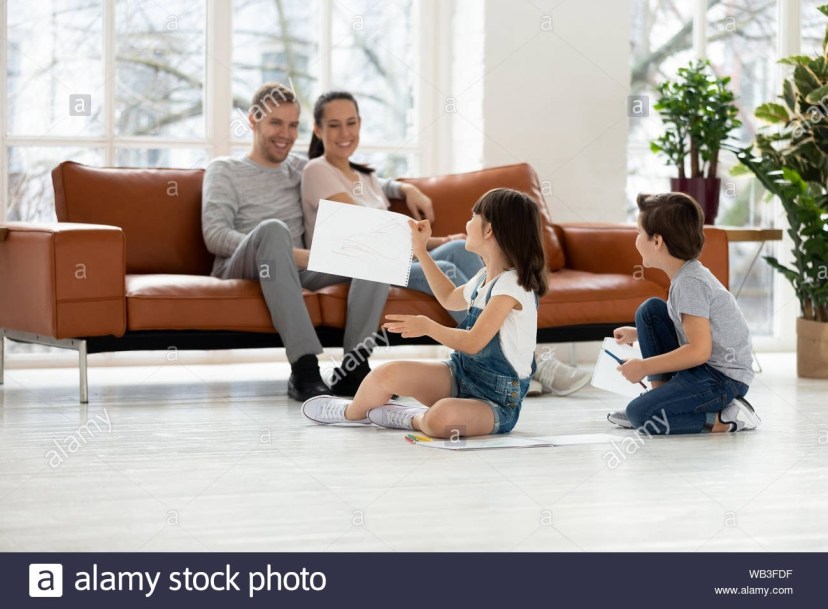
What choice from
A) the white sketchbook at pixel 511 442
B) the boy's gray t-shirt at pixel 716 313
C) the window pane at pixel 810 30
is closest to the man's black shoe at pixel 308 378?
the white sketchbook at pixel 511 442

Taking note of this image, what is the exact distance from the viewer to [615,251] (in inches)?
158

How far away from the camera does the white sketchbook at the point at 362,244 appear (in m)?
3.13

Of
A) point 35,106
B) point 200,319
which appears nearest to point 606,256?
point 200,319

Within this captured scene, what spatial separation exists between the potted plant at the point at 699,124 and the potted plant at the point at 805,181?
15 centimetres

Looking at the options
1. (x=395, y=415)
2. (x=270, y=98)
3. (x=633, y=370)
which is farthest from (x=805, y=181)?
(x=395, y=415)

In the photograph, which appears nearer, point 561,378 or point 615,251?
point 561,378

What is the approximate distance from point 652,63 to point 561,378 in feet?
6.76

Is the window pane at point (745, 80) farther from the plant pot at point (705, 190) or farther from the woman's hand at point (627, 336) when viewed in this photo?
the woman's hand at point (627, 336)

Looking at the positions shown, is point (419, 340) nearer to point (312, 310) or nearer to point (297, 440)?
point (312, 310)

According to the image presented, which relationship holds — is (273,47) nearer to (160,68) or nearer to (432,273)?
(160,68)

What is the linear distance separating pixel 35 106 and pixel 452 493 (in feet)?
9.65

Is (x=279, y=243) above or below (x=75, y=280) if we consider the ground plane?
above

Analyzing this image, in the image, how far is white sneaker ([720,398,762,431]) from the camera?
2.99 m

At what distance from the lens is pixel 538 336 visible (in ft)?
12.3
